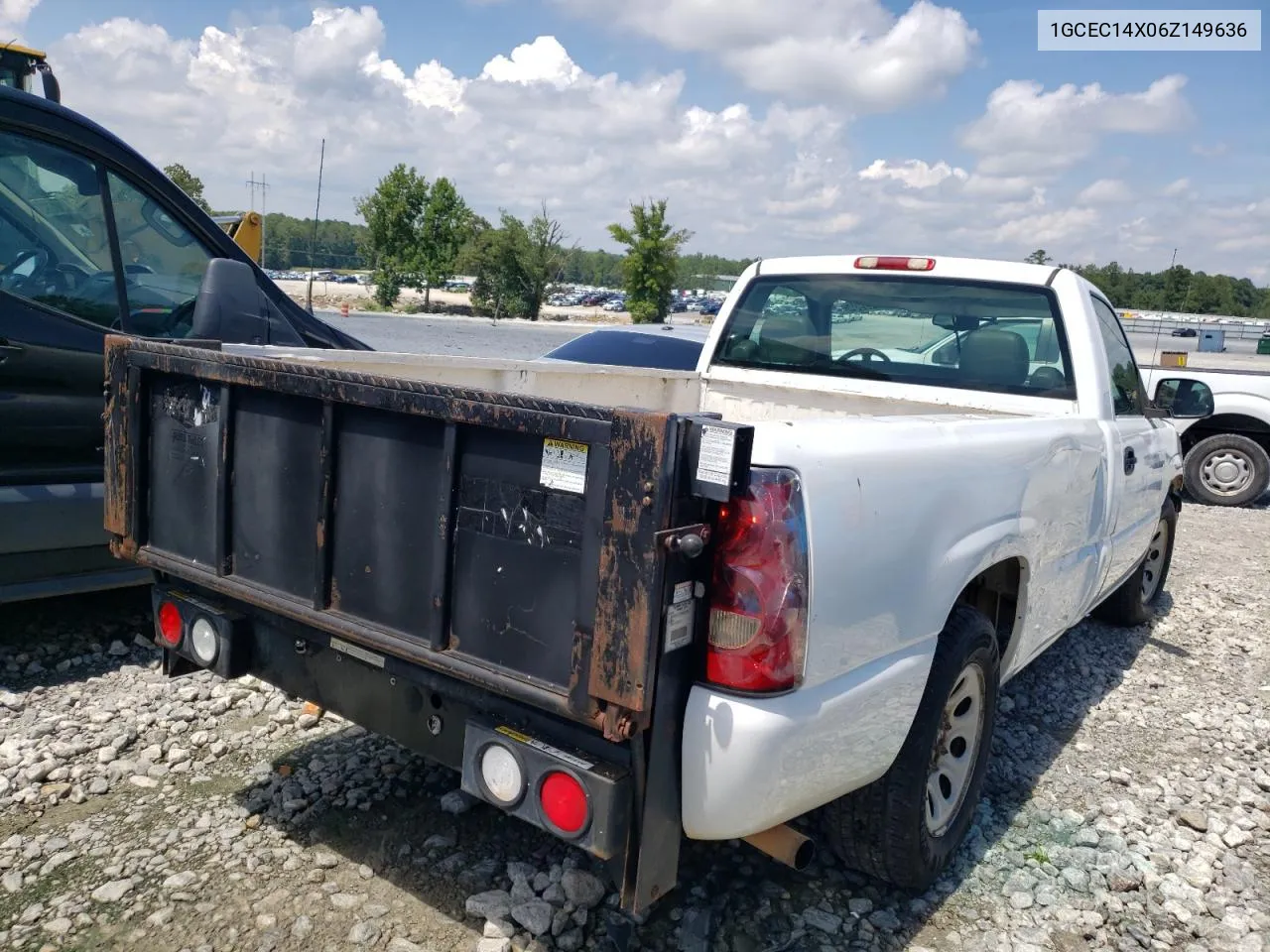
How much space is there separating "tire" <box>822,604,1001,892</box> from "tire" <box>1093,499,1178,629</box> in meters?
3.42

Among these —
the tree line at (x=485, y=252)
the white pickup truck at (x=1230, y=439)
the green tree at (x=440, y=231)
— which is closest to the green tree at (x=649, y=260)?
the tree line at (x=485, y=252)

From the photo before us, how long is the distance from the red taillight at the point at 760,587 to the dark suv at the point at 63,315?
303 cm

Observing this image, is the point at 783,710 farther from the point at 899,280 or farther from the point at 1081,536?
the point at 899,280

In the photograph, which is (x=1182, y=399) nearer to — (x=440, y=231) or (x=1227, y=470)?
(x=1227, y=470)

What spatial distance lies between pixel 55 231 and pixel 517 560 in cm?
337

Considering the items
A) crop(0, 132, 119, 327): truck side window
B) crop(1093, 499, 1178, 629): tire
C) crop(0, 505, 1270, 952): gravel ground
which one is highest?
crop(0, 132, 119, 327): truck side window

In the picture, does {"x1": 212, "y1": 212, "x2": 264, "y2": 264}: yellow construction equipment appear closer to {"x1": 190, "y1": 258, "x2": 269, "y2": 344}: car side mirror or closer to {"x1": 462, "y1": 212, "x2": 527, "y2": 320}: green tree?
{"x1": 190, "y1": 258, "x2": 269, "y2": 344}: car side mirror

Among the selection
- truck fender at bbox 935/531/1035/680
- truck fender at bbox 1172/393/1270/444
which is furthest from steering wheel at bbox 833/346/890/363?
truck fender at bbox 1172/393/1270/444

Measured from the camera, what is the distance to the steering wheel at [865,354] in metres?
4.69

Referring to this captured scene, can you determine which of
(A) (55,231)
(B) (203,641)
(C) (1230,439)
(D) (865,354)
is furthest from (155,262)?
(C) (1230,439)

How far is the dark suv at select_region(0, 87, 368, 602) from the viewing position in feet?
13.6

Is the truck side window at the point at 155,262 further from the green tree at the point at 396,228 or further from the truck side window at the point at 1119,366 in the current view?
the green tree at the point at 396,228

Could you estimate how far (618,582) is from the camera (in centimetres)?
208

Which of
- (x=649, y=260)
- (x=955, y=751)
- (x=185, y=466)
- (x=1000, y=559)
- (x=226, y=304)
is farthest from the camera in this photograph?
(x=649, y=260)
